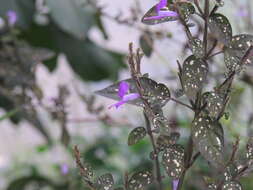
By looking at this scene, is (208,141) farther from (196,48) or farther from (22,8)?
(22,8)

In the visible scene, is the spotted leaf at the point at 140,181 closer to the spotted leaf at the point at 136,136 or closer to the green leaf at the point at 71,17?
the spotted leaf at the point at 136,136

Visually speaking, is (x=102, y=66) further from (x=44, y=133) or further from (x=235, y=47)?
(x=235, y=47)

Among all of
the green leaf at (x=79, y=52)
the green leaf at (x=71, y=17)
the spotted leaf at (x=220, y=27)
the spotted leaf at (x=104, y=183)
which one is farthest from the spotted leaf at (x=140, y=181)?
the green leaf at (x=79, y=52)

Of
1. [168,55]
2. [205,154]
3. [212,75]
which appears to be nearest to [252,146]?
[205,154]

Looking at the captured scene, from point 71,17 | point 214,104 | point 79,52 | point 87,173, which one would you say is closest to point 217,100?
point 214,104

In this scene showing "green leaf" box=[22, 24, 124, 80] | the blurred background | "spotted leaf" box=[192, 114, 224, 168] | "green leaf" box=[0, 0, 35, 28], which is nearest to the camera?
"spotted leaf" box=[192, 114, 224, 168]

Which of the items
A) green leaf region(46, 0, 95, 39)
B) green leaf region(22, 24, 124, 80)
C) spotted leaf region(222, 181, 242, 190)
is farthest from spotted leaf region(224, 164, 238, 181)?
green leaf region(22, 24, 124, 80)

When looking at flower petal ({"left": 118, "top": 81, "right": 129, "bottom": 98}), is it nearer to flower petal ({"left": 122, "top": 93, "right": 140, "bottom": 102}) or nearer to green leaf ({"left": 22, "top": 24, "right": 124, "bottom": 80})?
flower petal ({"left": 122, "top": 93, "right": 140, "bottom": 102})
